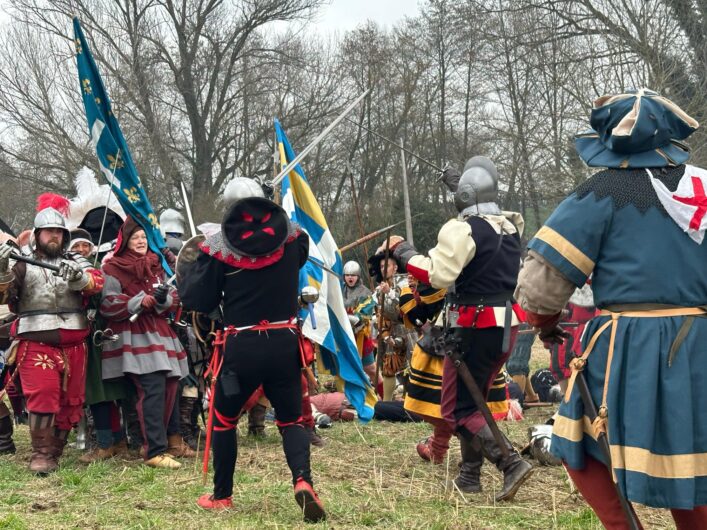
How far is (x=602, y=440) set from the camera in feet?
9.05

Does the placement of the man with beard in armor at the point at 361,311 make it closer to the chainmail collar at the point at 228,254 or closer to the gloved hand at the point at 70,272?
the gloved hand at the point at 70,272

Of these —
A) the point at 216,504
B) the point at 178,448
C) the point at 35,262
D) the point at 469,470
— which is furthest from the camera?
the point at 178,448

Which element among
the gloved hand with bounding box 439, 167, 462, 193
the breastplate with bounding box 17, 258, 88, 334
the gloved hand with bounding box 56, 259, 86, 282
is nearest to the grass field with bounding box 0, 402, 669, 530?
the breastplate with bounding box 17, 258, 88, 334

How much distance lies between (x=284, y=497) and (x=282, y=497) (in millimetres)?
11

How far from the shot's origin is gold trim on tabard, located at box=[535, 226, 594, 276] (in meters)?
2.81

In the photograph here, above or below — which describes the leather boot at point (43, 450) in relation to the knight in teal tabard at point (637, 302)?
below

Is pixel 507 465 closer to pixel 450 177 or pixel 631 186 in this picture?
pixel 450 177

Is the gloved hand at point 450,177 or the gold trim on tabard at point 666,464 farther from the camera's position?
the gloved hand at point 450,177

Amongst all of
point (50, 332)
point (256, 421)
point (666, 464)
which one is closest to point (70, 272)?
point (50, 332)

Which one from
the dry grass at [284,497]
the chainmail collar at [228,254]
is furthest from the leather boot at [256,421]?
the chainmail collar at [228,254]

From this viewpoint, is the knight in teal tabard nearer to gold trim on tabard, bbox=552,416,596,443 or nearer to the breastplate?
gold trim on tabard, bbox=552,416,596,443

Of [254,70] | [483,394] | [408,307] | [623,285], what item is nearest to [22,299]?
[408,307]

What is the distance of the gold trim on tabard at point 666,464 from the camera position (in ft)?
8.68

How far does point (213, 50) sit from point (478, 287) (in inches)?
798
